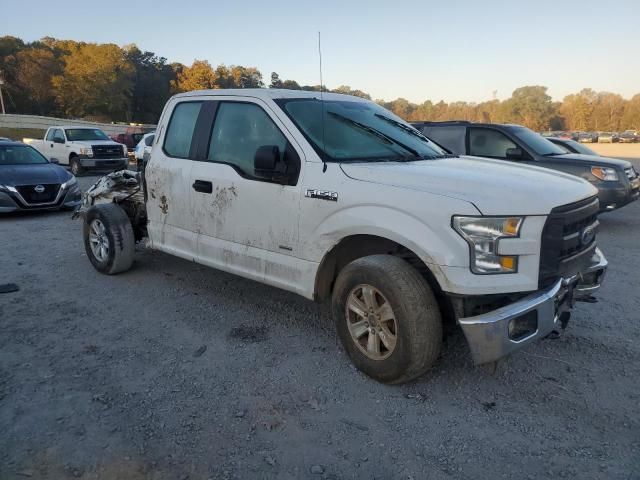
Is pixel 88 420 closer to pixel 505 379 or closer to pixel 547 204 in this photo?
pixel 505 379

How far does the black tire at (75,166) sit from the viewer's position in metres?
18.0

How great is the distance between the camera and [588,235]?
3568 millimetres

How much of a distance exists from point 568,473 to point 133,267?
16.6 ft

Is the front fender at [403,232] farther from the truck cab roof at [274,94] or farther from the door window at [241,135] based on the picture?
the truck cab roof at [274,94]

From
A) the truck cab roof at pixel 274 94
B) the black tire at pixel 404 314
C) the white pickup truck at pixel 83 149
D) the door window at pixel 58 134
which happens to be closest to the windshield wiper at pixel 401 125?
the truck cab roof at pixel 274 94

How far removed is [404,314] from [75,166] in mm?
18024

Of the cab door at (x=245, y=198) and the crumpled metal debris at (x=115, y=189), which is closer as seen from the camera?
the cab door at (x=245, y=198)

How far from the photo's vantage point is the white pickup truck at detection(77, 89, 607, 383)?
9.81 feet

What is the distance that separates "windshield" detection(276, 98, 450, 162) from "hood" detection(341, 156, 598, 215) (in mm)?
249

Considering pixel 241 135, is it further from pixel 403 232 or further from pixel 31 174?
pixel 31 174

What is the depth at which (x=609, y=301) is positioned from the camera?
496cm

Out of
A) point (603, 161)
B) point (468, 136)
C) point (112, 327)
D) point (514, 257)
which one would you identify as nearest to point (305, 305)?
point (112, 327)

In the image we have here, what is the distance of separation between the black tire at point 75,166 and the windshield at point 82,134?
787mm

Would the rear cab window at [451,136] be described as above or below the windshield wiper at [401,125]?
below
